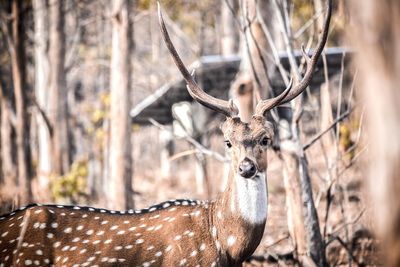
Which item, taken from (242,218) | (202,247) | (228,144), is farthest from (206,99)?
(202,247)

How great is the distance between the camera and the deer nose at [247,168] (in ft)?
17.4

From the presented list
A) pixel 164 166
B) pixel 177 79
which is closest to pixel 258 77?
pixel 177 79

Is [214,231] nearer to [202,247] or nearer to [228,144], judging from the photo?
[202,247]

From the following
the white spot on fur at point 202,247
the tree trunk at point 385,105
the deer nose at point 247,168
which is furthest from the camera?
the white spot on fur at point 202,247

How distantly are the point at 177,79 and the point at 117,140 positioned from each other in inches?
253

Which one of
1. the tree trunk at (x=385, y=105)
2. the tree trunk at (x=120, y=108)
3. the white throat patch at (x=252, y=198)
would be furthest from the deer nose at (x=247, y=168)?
the tree trunk at (x=120, y=108)

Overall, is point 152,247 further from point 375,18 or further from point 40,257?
point 375,18

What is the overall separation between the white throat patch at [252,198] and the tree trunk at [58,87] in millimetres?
13038

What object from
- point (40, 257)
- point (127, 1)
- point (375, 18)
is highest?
point (127, 1)

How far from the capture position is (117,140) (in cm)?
1123

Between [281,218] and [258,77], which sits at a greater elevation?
[258,77]

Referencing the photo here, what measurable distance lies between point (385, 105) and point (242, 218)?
2701mm

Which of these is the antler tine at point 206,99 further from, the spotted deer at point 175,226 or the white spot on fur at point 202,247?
the white spot on fur at point 202,247

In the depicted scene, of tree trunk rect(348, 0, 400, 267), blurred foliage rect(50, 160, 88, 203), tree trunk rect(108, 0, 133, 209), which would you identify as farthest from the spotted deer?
blurred foliage rect(50, 160, 88, 203)
